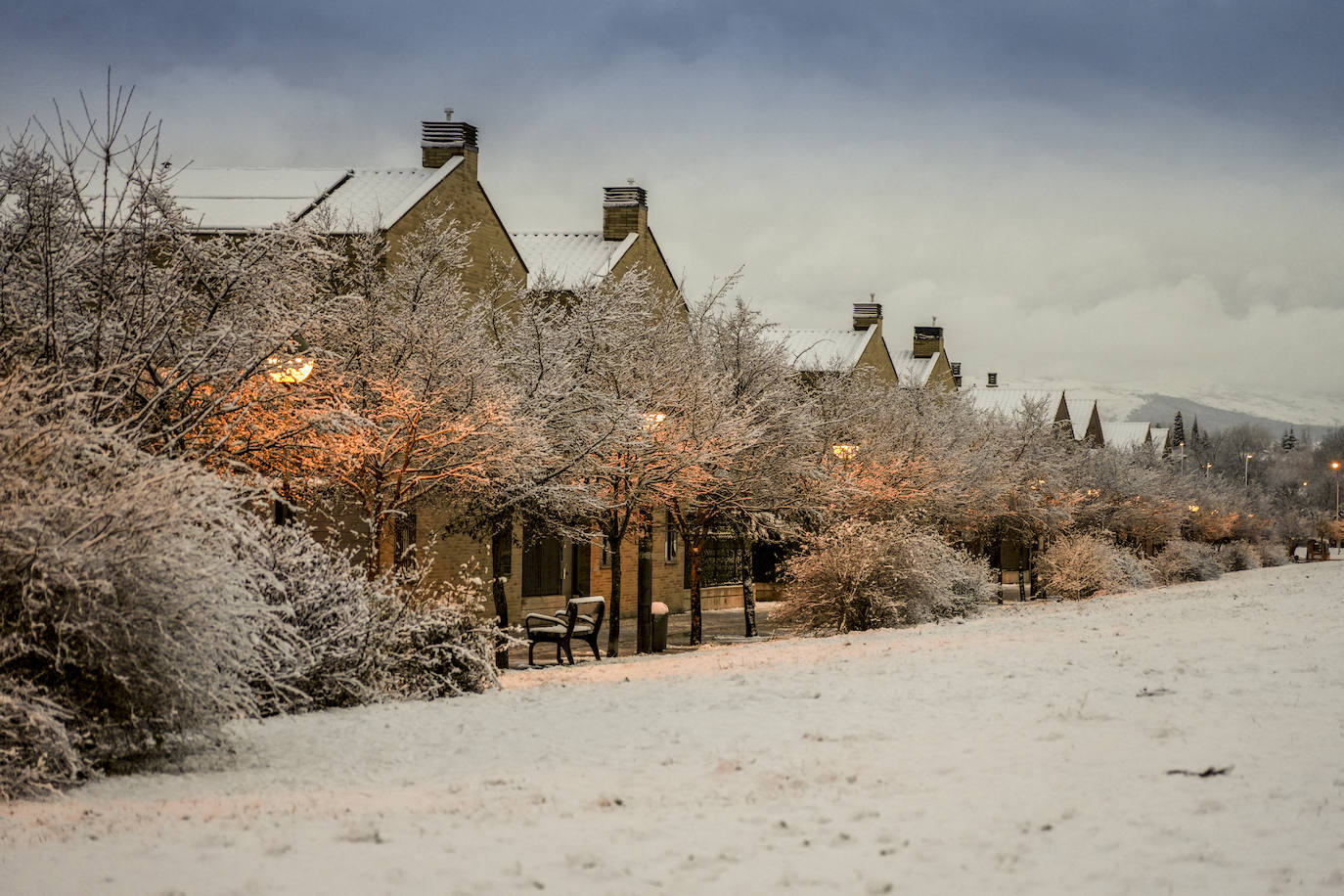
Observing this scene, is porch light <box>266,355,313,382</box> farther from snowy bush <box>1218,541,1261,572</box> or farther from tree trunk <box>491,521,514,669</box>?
snowy bush <box>1218,541,1261,572</box>

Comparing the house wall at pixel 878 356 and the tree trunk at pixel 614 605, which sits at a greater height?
the house wall at pixel 878 356

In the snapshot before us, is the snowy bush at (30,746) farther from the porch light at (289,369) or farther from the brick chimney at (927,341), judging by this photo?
the brick chimney at (927,341)

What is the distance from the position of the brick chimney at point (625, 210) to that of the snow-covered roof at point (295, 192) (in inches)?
284

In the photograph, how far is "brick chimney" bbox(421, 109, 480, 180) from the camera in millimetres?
25422

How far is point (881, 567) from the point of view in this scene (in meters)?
21.0

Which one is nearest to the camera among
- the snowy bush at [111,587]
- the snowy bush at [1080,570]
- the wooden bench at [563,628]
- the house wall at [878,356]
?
the snowy bush at [111,587]

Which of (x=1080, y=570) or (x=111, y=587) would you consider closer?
(x=111, y=587)

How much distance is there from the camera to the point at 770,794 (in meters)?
6.92

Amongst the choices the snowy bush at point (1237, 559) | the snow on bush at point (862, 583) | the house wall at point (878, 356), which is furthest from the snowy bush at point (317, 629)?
the snowy bush at point (1237, 559)

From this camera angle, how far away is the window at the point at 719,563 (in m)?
34.7

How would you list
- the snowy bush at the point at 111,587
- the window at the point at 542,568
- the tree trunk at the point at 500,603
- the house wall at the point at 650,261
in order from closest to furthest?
the snowy bush at the point at 111,587 < the tree trunk at the point at 500,603 < the window at the point at 542,568 < the house wall at the point at 650,261

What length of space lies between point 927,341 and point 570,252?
95.1 feet

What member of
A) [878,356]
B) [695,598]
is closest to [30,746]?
[695,598]

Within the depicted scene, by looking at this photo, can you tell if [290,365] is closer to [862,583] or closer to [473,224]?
[473,224]
